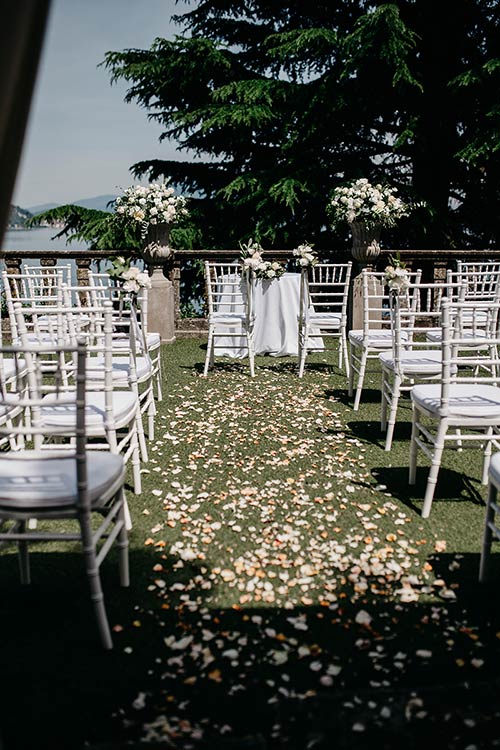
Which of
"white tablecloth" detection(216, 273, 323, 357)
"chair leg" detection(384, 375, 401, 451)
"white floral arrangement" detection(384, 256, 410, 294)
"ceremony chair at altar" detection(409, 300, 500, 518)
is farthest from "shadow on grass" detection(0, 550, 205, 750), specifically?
"white tablecloth" detection(216, 273, 323, 357)

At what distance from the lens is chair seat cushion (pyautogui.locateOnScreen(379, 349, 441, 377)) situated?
4320mm

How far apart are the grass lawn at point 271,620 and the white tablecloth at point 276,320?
3846 millimetres

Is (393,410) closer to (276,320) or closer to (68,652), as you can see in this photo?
(68,652)

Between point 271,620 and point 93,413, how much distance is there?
135 cm

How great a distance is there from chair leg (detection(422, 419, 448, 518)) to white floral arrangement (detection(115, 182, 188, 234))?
5.82 metres

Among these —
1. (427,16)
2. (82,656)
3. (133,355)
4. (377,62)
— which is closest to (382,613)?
(82,656)

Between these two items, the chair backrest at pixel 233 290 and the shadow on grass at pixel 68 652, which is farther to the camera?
the chair backrest at pixel 233 290

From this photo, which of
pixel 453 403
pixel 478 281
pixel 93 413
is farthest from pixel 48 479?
pixel 478 281

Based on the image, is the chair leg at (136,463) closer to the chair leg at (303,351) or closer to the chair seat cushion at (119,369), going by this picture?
the chair seat cushion at (119,369)

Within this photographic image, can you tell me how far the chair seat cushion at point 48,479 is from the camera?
2.19 m

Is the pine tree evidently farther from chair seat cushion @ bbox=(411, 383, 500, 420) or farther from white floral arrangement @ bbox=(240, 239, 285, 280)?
chair seat cushion @ bbox=(411, 383, 500, 420)

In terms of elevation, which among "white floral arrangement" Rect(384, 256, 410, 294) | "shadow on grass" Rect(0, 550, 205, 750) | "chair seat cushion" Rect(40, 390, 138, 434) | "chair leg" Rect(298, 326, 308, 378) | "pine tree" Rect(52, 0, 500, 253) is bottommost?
"shadow on grass" Rect(0, 550, 205, 750)

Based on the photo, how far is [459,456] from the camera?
14.3ft

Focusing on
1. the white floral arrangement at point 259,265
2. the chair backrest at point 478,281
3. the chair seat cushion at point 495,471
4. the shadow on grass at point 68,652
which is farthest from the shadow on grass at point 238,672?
the white floral arrangement at point 259,265
